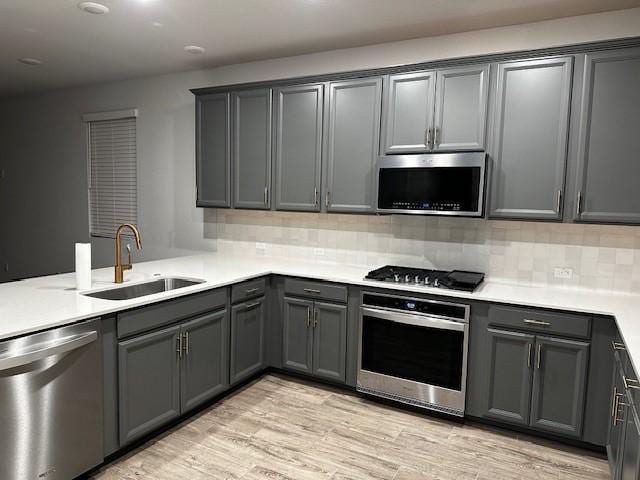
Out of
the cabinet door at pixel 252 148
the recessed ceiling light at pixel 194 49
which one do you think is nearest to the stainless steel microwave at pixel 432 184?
the cabinet door at pixel 252 148

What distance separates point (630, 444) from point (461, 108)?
85.2 inches

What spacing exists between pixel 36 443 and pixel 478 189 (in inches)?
111

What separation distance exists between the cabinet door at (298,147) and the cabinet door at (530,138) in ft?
4.45

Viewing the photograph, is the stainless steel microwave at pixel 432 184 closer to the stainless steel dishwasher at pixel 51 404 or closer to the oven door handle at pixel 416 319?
the oven door handle at pixel 416 319

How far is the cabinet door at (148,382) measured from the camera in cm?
256

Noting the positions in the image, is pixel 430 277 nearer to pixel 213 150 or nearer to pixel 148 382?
pixel 148 382

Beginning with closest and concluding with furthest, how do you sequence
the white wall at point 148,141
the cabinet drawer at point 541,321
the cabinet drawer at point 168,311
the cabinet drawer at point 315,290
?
1. the cabinet drawer at point 168,311
2. the cabinet drawer at point 541,321
3. the white wall at point 148,141
4. the cabinet drawer at point 315,290

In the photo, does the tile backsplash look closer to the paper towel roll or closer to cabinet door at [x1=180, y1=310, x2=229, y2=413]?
cabinet door at [x1=180, y1=310, x2=229, y2=413]

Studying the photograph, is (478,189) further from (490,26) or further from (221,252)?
(221,252)

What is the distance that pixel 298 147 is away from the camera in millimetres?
3809

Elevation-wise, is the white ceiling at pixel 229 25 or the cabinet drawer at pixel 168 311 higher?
the white ceiling at pixel 229 25

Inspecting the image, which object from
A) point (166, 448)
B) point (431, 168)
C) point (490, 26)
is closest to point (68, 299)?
point (166, 448)

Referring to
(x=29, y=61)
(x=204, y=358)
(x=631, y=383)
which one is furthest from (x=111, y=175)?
(x=631, y=383)

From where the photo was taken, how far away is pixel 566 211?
293 cm
